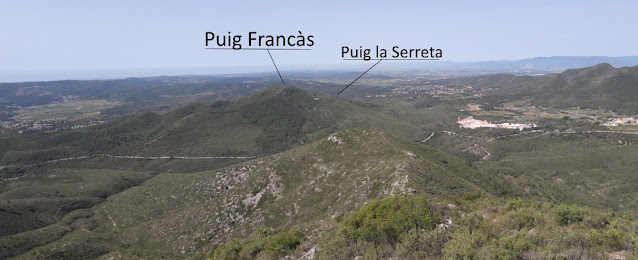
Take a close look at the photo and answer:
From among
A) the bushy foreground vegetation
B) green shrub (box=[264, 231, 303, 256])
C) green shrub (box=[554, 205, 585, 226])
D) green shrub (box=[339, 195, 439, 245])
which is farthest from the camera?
green shrub (box=[264, 231, 303, 256])

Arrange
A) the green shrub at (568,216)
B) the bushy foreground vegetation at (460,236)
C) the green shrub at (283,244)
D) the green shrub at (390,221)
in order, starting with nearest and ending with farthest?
the bushy foreground vegetation at (460,236), the green shrub at (390,221), the green shrub at (568,216), the green shrub at (283,244)

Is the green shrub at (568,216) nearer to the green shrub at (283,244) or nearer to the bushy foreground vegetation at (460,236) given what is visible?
the bushy foreground vegetation at (460,236)

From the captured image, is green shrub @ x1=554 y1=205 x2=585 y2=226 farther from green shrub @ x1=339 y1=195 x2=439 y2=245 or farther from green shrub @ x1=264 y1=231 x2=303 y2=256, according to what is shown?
green shrub @ x1=264 y1=231 x2=303 y2=256

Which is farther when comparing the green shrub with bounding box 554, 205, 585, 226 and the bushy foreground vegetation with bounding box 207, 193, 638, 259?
the green shrub with bounding box 554, 205, 585, 226

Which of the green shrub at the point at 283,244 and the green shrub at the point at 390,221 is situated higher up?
the green shrub at the point at 390,221

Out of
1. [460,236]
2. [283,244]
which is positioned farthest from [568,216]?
[283,244]

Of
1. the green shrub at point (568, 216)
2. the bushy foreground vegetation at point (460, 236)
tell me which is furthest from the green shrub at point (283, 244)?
the green shrub at point (568, 216)


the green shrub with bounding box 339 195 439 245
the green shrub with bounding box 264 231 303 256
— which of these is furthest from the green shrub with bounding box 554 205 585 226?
the green shrub with bounding box 264 231 303 256

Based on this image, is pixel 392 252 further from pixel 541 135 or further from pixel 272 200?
pixel 541 135

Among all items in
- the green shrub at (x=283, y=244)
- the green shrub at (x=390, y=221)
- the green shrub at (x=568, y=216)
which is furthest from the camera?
the green shrub at (x=283, y=244)

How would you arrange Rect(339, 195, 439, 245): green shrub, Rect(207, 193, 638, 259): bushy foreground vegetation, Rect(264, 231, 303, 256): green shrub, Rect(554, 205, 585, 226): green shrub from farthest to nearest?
Rect(264, 231, 303, 256): green shrub
Rect(554, 205, 585, 226): green shrub
Rect(339, 195, 439, 245): green shrub
Rect(207, 193, 638, 259): bushy foreground vegetation

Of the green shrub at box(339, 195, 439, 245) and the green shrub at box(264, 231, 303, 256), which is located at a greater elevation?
the green shrub at box(339, 195, 439, 245)
